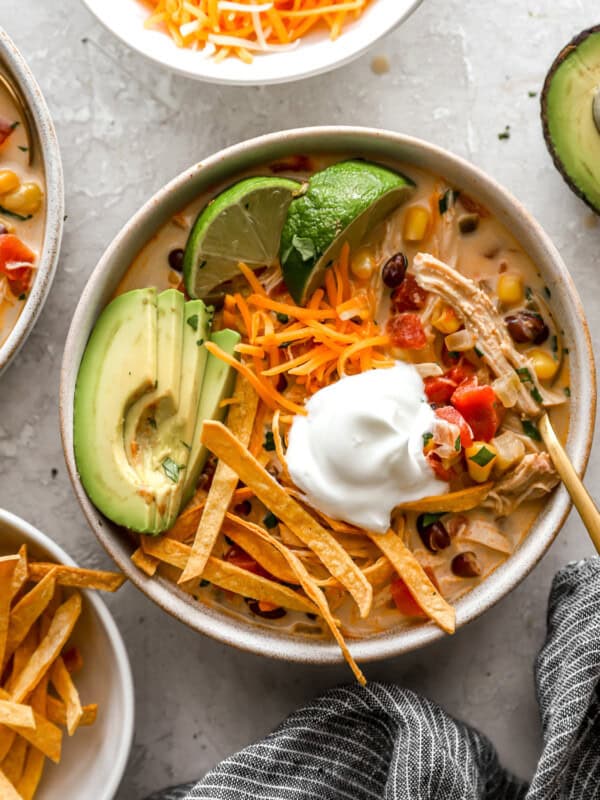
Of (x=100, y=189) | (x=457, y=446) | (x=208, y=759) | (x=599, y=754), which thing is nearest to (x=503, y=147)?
(x=457, y=446)

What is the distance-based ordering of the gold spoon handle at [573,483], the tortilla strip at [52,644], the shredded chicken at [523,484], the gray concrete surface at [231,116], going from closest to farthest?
the gold spoon handle at [573,483] → the shredded chicken at [523,484] → the tortilla strip at [52,644] → the gray concrete surface at [231,116]

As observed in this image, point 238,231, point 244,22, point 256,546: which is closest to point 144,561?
point 256,546

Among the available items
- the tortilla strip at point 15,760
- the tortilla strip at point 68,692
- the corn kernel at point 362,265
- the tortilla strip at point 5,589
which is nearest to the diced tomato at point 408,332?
the corn kernel at point 362,265

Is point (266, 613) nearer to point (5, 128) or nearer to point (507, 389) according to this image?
point (507, 389)

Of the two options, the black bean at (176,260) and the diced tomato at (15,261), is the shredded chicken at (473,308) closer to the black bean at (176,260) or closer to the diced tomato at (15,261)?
the black bean at (176,260)

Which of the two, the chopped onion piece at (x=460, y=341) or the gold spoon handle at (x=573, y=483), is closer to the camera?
the gold spoon handle at (x=573, y=483)

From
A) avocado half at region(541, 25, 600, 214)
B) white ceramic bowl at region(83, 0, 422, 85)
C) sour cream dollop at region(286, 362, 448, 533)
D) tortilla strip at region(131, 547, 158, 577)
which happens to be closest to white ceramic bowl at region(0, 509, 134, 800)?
tortilla strip at region(131, 547, 158, 577)

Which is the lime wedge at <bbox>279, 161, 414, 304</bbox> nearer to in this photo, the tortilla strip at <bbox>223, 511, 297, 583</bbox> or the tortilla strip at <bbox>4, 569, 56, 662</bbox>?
the tortilla strip at <bbox>223, 511, 297, 583</bbox>
